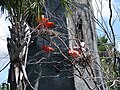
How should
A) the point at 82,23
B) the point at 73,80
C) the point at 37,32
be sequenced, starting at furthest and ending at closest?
the point at 82,23 < the point at 73,80 < the point at 37,32

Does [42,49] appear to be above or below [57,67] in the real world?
above

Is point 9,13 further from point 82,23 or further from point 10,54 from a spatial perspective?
point 82,23

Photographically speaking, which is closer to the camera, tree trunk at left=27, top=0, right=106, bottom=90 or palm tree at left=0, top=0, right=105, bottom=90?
palm tree at left=0, top=0, right=105, bottom=90

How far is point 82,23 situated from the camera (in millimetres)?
12977

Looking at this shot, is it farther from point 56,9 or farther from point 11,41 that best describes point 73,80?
point 11,41

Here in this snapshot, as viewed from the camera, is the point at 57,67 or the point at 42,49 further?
the point at 57,67

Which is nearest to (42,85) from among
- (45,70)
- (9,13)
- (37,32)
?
(45,70)

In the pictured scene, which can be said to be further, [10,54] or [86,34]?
[86,34]

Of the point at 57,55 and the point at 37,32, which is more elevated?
the point at 37,32

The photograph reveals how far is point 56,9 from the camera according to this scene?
1251cm

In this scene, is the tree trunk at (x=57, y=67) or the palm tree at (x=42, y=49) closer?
the palm tree at (x=42, y=49)

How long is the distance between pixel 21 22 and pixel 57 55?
17.5 feet

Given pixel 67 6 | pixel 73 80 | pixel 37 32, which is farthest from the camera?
pixel 73 80

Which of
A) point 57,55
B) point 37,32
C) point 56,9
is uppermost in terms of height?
point 56,9
